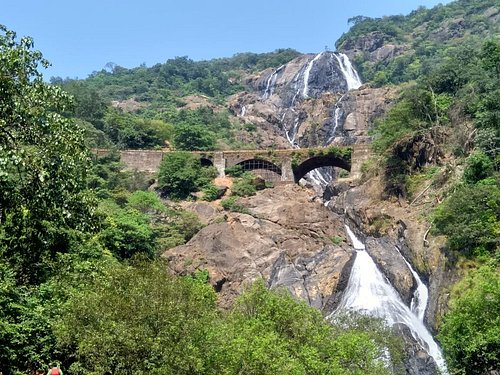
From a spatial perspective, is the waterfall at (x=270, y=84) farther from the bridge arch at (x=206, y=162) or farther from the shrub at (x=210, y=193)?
the shrub at (x=210, y=193)

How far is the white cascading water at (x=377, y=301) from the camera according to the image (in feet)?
95.0

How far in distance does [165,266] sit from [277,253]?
52.8 feet

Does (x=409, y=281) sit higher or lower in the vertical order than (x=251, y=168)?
lower

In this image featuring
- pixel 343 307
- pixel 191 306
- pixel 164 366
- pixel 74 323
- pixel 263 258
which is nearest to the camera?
pixel 164 366

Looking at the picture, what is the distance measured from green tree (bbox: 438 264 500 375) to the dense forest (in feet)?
0.20

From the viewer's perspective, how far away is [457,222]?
91.4ft

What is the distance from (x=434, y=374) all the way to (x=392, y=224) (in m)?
13.4

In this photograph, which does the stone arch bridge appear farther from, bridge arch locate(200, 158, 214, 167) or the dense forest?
the dense forest

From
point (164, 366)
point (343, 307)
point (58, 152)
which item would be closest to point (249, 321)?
point (164, 366)

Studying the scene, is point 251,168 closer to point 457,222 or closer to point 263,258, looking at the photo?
point 263,258

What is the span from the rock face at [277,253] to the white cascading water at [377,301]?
83cm

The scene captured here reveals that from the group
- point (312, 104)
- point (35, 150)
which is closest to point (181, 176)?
point (35, 150)

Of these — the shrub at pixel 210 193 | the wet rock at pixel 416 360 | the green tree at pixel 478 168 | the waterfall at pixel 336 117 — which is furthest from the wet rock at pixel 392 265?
the waterfall at pixel 336 117

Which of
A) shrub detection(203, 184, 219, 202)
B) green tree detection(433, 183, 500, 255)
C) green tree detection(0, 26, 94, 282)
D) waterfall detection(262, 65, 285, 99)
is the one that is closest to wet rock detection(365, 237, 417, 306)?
green tree detection(433, 183, 500, 255)
